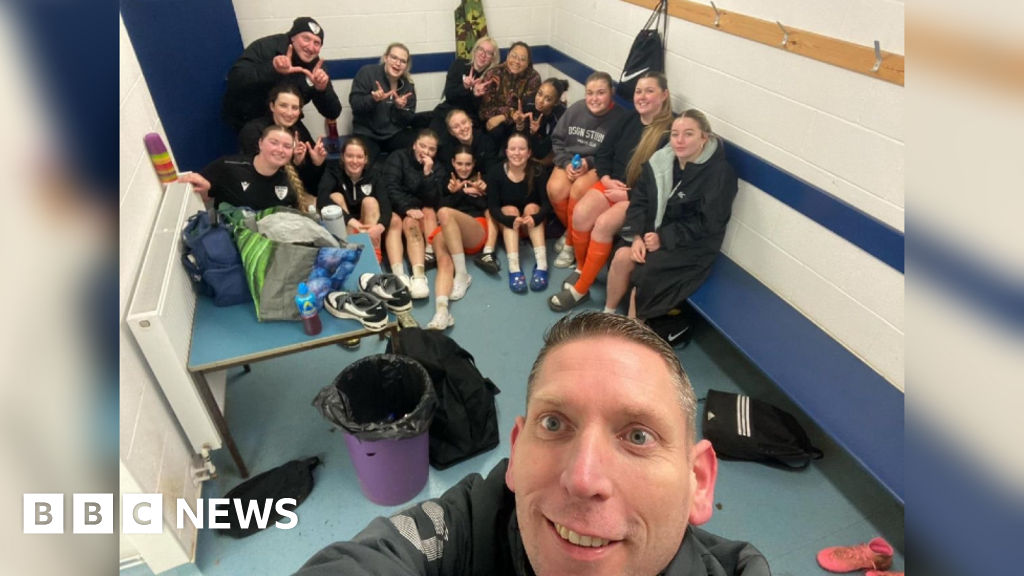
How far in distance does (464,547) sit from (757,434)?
5.53 feet

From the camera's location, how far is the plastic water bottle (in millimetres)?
1978

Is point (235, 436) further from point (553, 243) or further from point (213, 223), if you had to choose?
point (553, 243)

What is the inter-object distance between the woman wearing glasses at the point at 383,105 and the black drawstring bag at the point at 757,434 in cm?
276

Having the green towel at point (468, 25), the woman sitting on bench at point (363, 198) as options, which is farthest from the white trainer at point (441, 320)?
the green towel at point (468, 25)

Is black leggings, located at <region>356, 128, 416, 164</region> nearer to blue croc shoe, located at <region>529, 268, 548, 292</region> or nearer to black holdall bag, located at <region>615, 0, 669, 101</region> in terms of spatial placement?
blue croc shoe, located at <region>529, 268, 548, 292</region>

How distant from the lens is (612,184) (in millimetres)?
3398

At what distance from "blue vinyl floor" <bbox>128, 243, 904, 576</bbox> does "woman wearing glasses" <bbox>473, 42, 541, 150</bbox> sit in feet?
5.78

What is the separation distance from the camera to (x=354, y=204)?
352 centimetres

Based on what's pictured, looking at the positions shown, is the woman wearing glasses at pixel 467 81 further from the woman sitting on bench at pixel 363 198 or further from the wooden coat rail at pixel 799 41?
the wooden coat rail at pixel 799 41

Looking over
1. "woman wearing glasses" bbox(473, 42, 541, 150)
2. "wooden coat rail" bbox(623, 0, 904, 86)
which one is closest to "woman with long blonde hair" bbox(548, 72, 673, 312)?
"wooden coat rail" bbox(623, 0, 904, 86)

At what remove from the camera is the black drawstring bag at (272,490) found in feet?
6.65

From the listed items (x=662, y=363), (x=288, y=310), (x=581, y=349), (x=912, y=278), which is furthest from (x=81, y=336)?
(x=288, y=310)

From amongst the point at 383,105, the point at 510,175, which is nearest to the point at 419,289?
the point at 510,175

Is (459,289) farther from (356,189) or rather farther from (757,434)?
(757,434)
